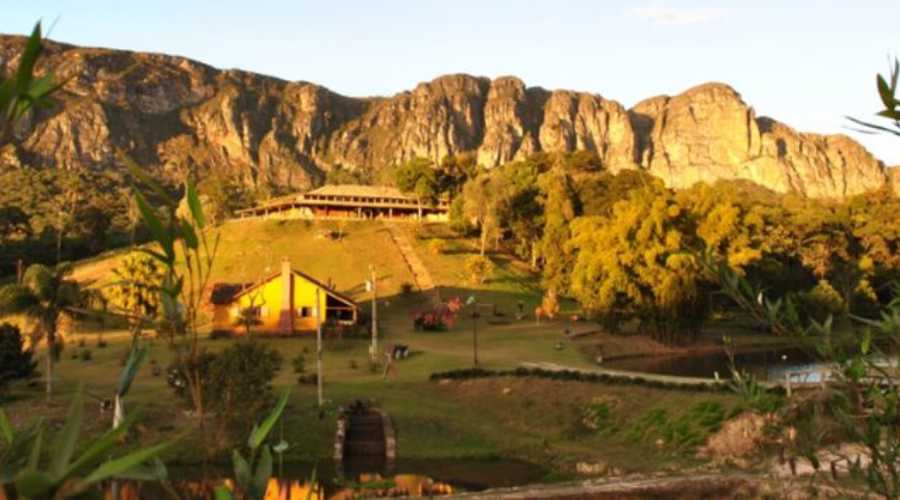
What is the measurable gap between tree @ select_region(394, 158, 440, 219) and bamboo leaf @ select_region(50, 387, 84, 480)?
96310mm

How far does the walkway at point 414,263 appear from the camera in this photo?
7538 cm

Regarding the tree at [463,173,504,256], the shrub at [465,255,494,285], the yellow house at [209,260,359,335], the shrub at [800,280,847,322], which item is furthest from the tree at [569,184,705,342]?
the tree at [463,173,504,256]

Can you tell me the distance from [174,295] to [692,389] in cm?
3373

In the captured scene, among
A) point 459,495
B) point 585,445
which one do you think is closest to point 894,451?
point 459,495

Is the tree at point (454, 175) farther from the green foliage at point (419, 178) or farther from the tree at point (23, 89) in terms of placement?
the tree at point (23, 89)

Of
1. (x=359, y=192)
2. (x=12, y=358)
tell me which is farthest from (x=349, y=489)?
(x=359, y=192)

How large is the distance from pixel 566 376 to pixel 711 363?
1619cm

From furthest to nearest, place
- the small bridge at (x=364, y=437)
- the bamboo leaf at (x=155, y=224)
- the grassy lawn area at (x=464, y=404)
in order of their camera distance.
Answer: the small bridge at (x=364, y=437) → the grassy lawn area at (x=464, y=404) → the bamboo leaf at (x=155, y=224)

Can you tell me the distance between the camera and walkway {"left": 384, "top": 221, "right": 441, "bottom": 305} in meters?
75.4

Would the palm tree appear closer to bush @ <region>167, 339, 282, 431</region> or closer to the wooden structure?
bush @ <region>167, 339, 282, 431</region>

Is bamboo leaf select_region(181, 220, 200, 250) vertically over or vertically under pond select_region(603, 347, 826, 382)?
over

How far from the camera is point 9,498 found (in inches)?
113

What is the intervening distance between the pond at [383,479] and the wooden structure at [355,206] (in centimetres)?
7201

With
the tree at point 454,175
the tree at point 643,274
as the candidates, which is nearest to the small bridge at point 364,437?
the tree at point 643,274
